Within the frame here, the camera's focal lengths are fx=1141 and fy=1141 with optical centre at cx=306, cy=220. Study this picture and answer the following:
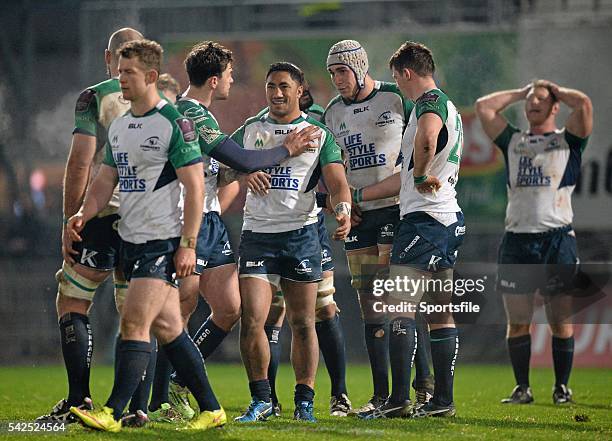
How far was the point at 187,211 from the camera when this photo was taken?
666cm

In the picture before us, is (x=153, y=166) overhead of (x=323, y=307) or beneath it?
overhead

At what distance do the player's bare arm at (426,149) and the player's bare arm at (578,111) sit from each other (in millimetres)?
2582

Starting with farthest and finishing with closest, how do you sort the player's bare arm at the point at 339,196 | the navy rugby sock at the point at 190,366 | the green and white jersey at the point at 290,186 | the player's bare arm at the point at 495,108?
the player's bare arm at the point at 495,108 < the green and white jersey at the point at 290,186 < the player's bare arm at the point at 339,196 < the navy rugby sock at the point at 190,366

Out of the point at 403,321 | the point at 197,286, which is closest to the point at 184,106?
the point at 197,286

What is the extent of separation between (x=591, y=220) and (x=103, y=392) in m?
8.63

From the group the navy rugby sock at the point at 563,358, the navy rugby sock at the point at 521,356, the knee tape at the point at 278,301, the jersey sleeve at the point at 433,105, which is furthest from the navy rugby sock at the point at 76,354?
the navy rugby sock at the point at 563,358

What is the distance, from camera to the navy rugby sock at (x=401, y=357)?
7840 millimetres

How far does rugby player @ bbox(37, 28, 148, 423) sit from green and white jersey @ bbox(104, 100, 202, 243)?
0.63m

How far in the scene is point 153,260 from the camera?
22.0 feet

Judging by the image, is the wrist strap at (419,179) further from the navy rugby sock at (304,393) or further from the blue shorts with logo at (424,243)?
the navy rugby sock at (304,393)

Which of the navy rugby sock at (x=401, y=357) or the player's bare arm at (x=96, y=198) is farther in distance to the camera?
the navy rugby sock at (x=401, y=357)

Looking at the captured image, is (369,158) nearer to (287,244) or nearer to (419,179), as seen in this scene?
(419,179)

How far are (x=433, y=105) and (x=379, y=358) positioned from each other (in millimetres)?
2007

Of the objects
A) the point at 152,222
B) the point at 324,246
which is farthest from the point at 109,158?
the point at 324,246
